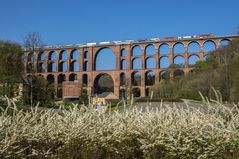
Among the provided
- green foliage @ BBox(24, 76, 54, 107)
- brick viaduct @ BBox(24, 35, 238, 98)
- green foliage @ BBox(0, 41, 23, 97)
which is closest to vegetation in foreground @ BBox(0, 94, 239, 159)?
green foliage @ BBox(0, 41, 23, 97)

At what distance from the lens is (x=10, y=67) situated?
126 ft

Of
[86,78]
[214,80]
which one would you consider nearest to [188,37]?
[86,78]

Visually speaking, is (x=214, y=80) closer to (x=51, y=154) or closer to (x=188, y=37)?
(x=188, y=37)

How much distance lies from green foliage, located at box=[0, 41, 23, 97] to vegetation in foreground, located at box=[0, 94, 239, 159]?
25.1m

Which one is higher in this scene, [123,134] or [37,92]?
[37,92]

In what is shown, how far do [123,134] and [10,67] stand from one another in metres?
35.8

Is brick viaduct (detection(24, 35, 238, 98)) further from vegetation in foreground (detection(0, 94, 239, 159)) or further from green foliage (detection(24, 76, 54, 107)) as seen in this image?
vegetation in foreground (detection(0, 94, 239, 159))

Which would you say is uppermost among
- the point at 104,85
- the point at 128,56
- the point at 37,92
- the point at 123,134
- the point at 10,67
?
the point at 128,56

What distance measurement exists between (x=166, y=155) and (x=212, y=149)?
44cm

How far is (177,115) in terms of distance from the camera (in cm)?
424

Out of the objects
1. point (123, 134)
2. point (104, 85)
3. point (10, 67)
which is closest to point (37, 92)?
point (10, 67)

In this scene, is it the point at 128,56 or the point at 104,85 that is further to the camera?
the point at 104,85

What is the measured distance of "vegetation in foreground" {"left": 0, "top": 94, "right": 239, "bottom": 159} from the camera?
3703mm

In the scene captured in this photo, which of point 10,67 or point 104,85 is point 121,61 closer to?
point 104,85
